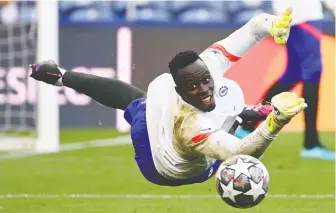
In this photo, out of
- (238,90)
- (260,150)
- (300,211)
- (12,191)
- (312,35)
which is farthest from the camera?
(312,35)

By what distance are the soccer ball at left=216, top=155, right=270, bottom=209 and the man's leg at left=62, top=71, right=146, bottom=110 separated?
1.60 metres

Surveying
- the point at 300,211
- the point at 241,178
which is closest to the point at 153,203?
the point at 300,211

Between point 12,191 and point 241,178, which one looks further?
point 12,191

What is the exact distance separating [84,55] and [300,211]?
7500 millimetres

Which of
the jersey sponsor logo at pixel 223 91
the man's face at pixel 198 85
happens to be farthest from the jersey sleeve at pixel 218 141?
the jersey sponsor logo at pixel 223 91

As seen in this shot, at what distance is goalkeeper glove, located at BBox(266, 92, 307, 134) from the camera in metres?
5.76

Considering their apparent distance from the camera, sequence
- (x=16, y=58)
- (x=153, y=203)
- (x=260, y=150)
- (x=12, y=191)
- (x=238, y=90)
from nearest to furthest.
Answer: (x=260, y=150) < (x=238, y=90) < (x=153, y=203) < (x=12, y=191) < (x=16, y=58)

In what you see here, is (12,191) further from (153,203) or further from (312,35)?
(312,35)

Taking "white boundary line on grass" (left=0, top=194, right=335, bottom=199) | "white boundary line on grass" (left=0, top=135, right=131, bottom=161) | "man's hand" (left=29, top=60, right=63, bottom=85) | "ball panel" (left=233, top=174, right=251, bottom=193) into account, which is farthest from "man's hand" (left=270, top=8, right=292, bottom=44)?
"white boundary line on grass" (left=0, top=135, right=131, bottom=161)

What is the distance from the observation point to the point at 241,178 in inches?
240

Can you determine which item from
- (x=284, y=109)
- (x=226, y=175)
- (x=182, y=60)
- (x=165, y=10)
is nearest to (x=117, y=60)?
(x=165, y=10)

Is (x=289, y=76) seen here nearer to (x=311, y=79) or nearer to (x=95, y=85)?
(x=311, y=79)

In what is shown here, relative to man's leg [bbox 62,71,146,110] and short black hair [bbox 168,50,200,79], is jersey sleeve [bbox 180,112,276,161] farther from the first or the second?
man's leg [bbox 62,71,146,110]

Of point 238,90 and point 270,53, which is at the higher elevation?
point 238,90
